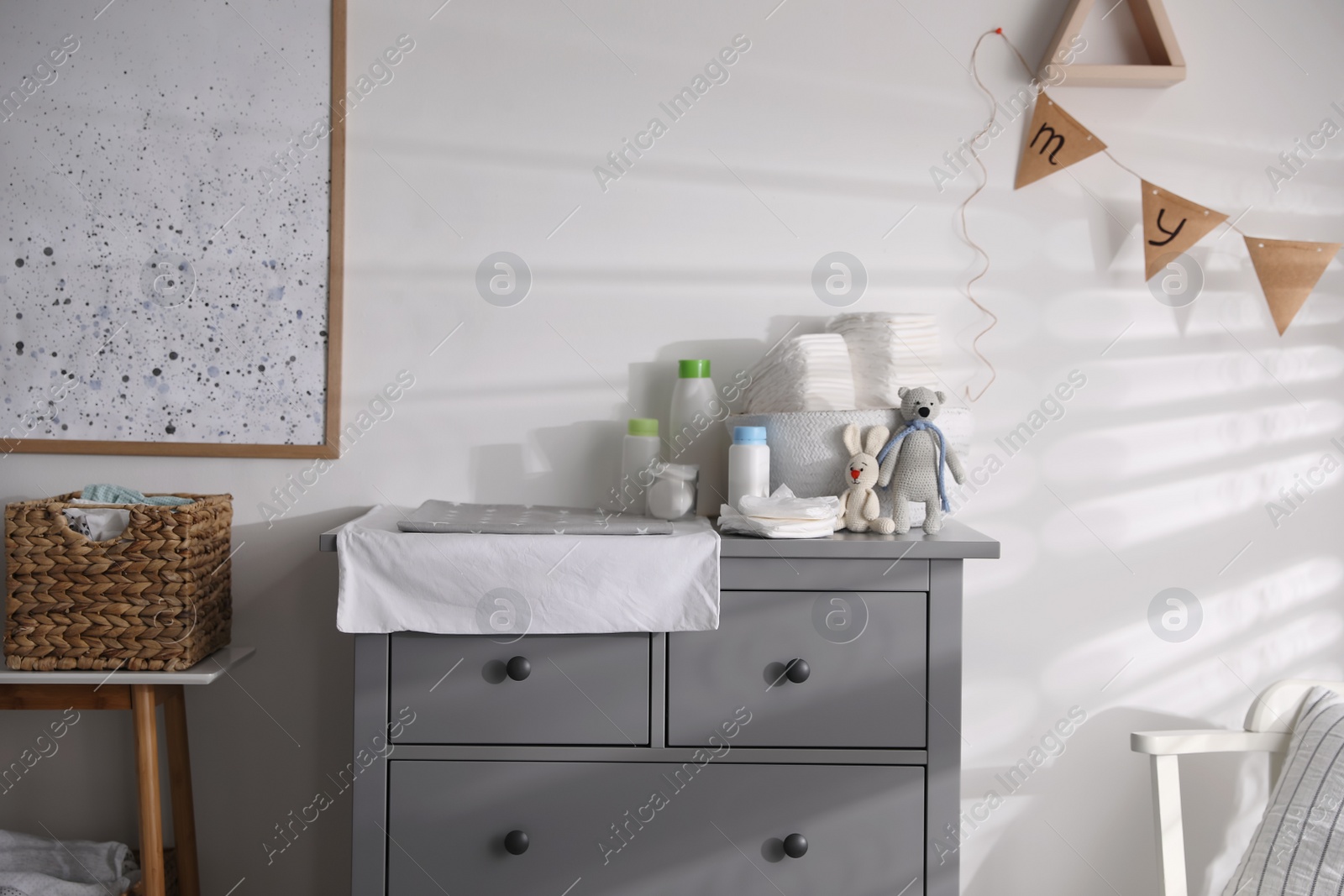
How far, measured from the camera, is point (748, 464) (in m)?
1.59

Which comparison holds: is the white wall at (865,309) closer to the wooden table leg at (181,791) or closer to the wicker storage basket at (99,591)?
the wooden table leg at (181,791)

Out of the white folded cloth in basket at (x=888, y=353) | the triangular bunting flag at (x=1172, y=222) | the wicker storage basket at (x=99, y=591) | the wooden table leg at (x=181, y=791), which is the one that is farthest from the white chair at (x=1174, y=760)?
the wooden table leg at (x=181, y=791)

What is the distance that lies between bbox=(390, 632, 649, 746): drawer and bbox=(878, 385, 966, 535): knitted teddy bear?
0.51m

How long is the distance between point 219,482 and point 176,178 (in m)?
0.64

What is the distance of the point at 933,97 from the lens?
Answer: 6.13 feet

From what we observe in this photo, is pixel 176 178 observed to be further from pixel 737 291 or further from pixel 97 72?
pixel 737 291

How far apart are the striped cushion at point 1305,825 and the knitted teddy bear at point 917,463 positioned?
71 cm

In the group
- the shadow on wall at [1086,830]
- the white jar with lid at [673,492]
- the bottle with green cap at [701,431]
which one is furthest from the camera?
the shadow on wall at [1086,830]

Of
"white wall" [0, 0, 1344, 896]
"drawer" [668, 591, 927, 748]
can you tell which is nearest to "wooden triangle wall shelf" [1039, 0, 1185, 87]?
"white wall" [0, 0, 1344, 896]

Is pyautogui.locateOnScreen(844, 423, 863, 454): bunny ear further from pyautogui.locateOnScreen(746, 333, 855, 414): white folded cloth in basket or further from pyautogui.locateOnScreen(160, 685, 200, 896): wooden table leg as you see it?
pyautogui.locateOnScreen(160, 685, 200, 896): wooden table leg

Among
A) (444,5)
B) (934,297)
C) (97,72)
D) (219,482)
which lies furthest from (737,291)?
(97,72)

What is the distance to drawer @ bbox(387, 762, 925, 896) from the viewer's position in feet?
4.63

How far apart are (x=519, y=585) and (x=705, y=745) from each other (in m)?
0.40

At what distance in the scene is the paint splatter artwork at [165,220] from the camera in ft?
5.90
